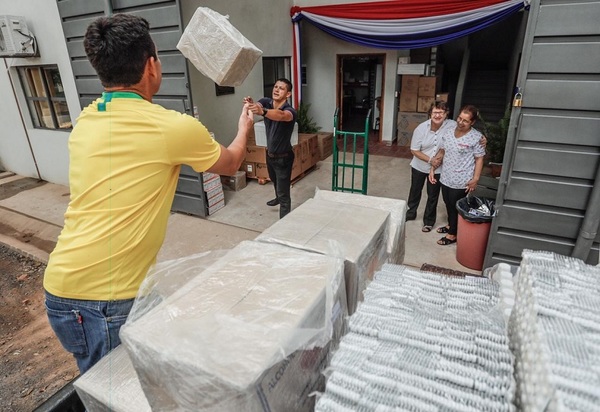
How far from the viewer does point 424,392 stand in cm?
65

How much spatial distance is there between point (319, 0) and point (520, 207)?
19.1 ft

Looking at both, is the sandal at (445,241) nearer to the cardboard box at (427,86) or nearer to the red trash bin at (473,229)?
the red trash bin at (473,229)

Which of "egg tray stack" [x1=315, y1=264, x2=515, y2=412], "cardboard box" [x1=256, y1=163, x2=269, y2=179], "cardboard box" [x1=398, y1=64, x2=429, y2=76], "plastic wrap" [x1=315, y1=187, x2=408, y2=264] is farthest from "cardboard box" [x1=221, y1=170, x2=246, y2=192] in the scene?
"egg tray stack" [x1=315, y1=264, x2=515, y2=412]

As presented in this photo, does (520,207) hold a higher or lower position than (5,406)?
higher

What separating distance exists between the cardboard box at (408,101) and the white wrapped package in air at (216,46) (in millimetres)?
6249

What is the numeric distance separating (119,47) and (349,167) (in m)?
4.34

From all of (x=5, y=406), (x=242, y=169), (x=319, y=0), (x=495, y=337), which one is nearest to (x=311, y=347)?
(x=495, y=337)

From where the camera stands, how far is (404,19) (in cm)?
575

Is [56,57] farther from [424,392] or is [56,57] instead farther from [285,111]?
[424,392]

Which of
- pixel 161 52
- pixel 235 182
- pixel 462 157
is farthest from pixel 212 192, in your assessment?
pixel 462 157

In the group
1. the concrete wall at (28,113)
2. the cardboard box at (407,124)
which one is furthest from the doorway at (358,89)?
the concrete wall at (28,113)

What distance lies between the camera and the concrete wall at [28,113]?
4.90 metres

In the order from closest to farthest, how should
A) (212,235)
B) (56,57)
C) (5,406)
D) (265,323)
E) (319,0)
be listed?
1. (265,323)
2. (5,406)
3. (212,235)
4. (56,57)
5. (319,0)

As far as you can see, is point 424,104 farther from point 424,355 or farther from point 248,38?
point 424,355
